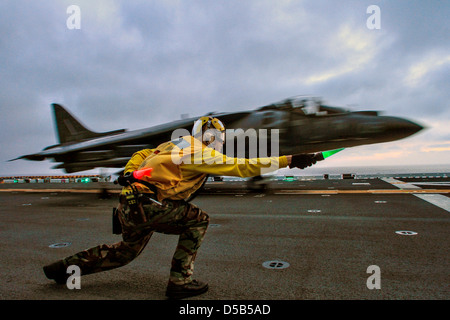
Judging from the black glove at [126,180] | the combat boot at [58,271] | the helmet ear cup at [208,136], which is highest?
the helmet ear cup at [208,136]

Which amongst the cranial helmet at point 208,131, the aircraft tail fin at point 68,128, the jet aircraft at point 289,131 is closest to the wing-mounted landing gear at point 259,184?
the jet aircraft at point 289,131

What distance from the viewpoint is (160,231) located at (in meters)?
3.13

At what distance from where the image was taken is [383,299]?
293cm

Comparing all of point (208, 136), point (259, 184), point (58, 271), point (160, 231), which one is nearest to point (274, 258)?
point (160, 231)

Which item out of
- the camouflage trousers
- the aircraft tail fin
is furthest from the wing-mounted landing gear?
the camouflage trousers

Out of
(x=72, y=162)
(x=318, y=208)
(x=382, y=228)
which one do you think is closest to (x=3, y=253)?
(x=382, y=228)

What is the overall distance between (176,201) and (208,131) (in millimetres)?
811

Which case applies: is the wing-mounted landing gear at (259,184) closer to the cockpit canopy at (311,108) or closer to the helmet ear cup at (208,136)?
the cockpit canopy at (311,108)

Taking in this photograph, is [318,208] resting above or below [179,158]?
below

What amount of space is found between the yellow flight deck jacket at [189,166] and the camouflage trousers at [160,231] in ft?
0.51

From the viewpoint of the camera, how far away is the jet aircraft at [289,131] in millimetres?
11719

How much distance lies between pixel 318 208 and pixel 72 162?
13364 mm
